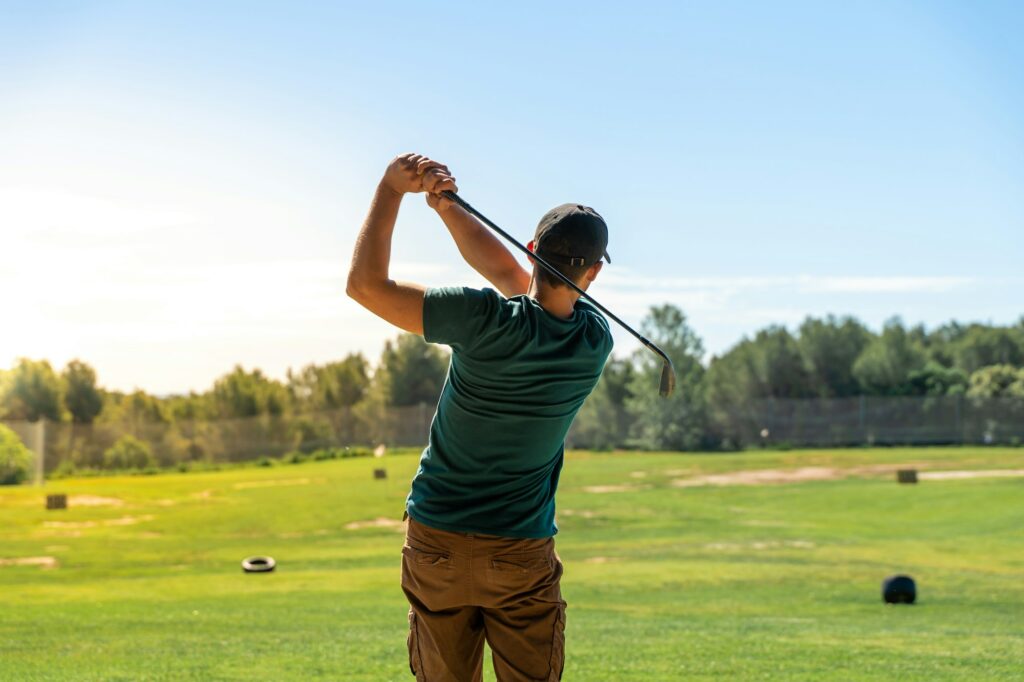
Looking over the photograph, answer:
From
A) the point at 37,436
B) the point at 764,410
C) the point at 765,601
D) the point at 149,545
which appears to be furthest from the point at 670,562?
the point at 764,410

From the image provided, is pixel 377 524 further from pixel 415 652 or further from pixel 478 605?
pixel 478 605

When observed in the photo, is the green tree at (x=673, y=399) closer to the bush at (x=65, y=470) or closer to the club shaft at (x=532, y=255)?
the bush at (x=65, y=470)

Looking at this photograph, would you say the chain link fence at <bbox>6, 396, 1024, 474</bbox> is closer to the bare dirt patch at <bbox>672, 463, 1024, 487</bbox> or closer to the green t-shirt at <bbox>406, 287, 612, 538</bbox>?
the bare dirt patch at <bbox>672, 463, 1024, 487</bbox>

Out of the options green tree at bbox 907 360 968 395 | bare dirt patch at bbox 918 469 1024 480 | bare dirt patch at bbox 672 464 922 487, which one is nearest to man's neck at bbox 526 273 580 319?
bare dirt patch at bbox 918 469 1024 480

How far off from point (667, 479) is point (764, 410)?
29.3 meters

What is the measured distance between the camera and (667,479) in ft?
162

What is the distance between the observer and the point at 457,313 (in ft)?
10.6

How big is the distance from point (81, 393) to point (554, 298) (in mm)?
80038

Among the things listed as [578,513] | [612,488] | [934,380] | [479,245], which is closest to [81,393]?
[612,488]

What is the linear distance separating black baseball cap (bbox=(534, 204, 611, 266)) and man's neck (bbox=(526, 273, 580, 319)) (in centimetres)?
9

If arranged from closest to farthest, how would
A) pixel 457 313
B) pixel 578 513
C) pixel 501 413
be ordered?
pixel 457 313
pixel 501 413
pixel 578 513

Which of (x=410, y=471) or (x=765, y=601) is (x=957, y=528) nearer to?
(x=765, y=601)

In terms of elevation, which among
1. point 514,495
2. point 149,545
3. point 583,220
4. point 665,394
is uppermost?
point 583,220

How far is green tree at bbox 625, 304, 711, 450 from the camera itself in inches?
3022
